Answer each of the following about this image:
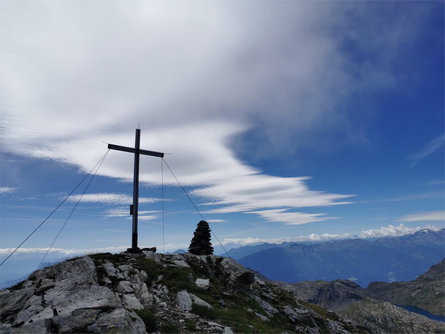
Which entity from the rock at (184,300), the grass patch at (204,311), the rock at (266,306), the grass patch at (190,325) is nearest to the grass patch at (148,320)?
the grass patch at (190,325)

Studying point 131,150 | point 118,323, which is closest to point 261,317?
point 118,323

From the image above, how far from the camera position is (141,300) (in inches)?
627

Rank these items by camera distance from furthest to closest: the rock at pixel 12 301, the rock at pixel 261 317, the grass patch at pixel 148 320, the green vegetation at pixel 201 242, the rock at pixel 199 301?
the green vegetation at pixel 201 242, the rock at pixel 261 317, the rock at pixel 199 301, the grass patch at pixel 148 320, the rock at pixel 12 301

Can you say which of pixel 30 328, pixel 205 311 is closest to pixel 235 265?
pixel 205 311

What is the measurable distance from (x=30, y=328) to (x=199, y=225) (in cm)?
2738

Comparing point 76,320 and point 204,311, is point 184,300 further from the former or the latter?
point 76,320

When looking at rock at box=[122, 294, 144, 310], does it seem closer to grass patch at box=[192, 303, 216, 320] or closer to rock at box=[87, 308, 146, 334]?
rock at box=[87, 308, 146, 334]

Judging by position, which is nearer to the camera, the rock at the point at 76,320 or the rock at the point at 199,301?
the rock at the point at 76,320

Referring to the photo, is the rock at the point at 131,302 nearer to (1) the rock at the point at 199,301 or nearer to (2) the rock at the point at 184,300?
(2) the rock at the point at 184,300

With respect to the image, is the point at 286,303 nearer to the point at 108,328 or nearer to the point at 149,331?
the point at 149,331

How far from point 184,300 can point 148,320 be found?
433 centimetres

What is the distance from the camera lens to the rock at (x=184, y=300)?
1627cm

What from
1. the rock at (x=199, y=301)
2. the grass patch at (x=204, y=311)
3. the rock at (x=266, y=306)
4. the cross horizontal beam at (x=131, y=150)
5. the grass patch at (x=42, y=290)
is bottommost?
the rock at (x=266, y=306)

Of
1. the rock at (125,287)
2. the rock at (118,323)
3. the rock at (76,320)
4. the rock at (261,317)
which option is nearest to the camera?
the rock at (76,320)
